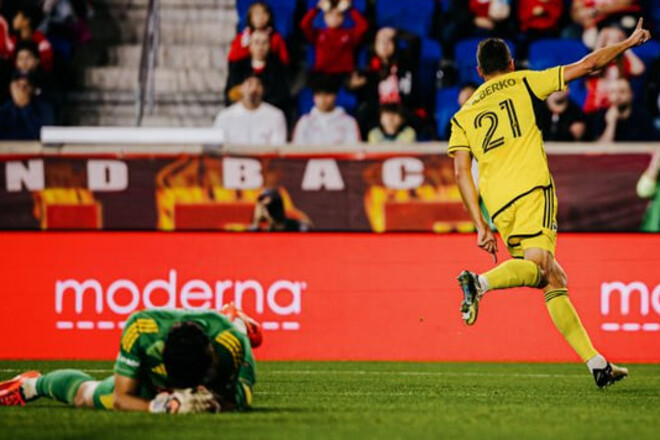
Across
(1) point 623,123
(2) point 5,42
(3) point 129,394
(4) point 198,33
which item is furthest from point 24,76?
(3) point 129,394

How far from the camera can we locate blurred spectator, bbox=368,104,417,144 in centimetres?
1480

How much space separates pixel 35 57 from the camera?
51.9 ft

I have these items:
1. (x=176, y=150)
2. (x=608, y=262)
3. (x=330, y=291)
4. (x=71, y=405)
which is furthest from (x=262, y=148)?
(x=71, y=405)

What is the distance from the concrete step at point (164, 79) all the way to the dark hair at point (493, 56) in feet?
27.3

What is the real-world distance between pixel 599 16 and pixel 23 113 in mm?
6864

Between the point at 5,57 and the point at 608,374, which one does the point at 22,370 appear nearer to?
the point at 608,374

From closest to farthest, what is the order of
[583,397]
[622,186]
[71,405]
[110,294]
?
[71,405] → [583,397] → [110,294] → [622,186]

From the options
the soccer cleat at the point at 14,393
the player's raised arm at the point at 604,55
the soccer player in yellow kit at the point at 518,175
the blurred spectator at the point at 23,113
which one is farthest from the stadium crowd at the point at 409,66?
the soccer cleat at the point at 14,393

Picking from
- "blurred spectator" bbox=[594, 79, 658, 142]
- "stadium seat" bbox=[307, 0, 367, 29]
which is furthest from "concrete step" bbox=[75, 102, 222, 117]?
"blurred spectator" bbox=[594, 79, 658, 142]

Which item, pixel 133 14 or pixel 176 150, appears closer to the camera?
pixel 176 150

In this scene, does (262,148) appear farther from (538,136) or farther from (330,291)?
(538,136)

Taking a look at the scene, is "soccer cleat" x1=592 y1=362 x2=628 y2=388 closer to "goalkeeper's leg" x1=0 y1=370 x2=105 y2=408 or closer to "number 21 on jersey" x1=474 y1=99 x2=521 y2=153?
"number 21 on jersey" x1=474 y1=99 x2=521 y2=153

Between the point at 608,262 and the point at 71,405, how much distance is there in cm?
647

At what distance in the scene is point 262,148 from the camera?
13336mm
